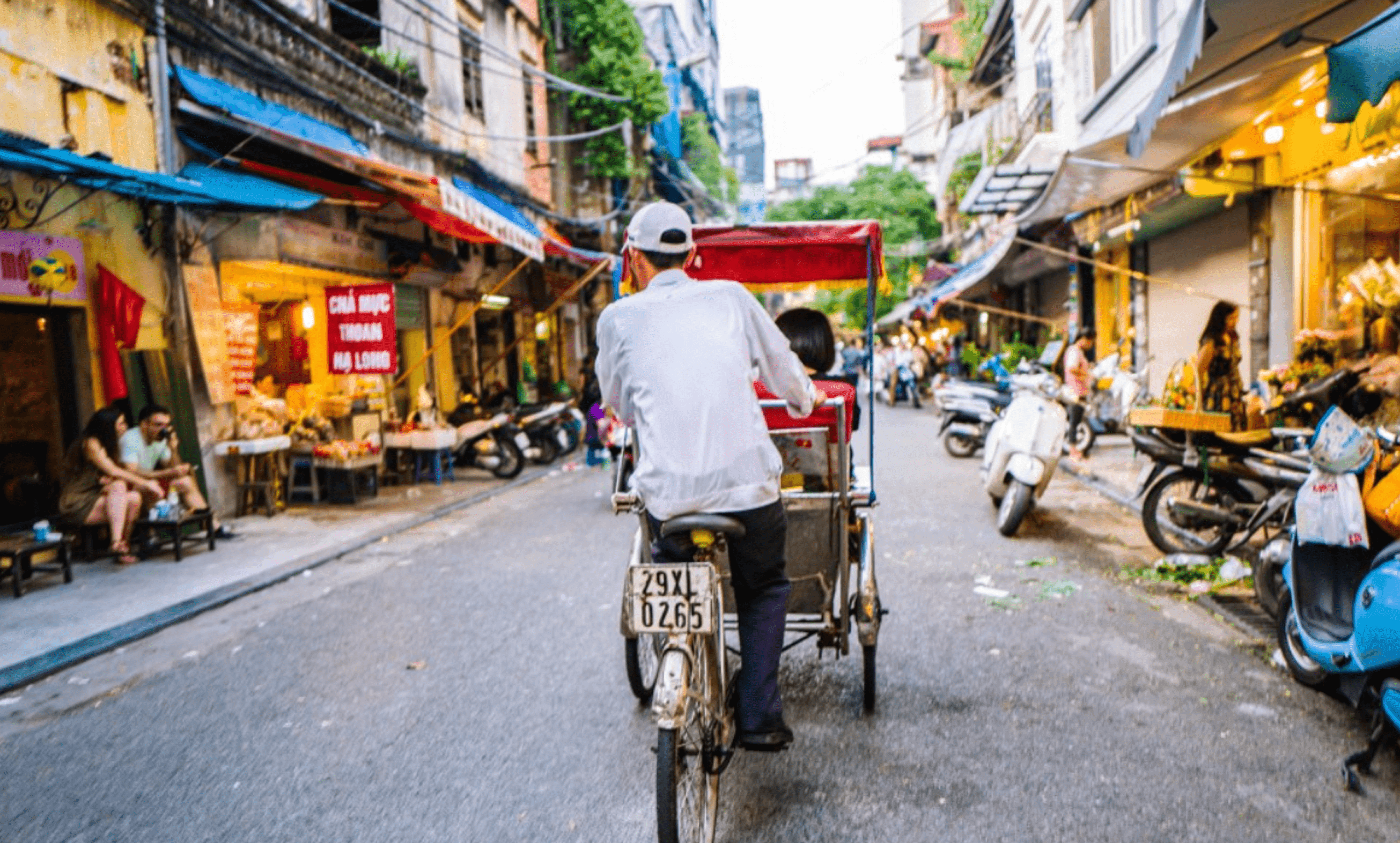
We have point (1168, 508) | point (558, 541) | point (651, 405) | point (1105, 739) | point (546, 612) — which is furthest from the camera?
point (558, 541)

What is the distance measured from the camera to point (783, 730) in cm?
300

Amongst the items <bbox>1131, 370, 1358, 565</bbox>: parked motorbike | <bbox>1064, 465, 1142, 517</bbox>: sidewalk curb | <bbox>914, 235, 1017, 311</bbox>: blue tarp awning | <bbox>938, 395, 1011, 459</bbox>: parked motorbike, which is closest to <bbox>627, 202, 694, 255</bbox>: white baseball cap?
<bbox>1131, 370, 1358, 565</bbox>: parked motorbike

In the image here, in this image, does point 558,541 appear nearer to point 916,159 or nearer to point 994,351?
point 994,351

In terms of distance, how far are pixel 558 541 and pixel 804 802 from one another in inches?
202

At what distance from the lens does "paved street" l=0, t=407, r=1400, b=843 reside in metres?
3.11

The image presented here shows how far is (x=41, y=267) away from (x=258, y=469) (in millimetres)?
3292

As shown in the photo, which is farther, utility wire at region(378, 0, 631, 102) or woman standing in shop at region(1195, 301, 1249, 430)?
utility wire at region(378, 0, 631, 102)

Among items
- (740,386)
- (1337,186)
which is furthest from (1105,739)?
(1337,186)

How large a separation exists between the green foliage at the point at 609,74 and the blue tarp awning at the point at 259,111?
11814 mm

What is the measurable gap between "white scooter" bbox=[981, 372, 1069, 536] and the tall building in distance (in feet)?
196

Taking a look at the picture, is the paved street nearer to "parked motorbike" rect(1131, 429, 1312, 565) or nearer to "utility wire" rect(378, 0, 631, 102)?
"parked motorbike" rect(1131, 429, 1312, 565)

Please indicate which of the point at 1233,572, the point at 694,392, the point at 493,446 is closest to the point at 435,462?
the point at 493,446

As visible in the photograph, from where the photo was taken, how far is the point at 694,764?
9.37 ft

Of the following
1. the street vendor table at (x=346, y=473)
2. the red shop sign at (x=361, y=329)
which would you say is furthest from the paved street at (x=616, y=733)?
the red shop sign at (x=361, y=329)
